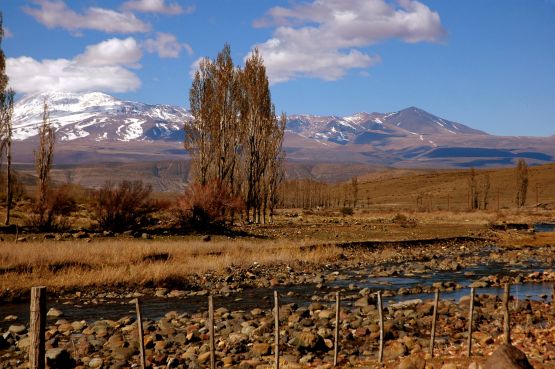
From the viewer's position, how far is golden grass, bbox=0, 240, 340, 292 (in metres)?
21.9

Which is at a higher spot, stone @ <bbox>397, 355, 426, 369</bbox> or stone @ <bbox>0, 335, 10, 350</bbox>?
stone @ <bbox>397, 355, 426, 369</bbox>

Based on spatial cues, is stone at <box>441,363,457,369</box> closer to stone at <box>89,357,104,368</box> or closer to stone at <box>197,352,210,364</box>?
stone at <box>197,352,210,364</box>

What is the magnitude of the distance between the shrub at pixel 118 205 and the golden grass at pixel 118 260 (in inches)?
258

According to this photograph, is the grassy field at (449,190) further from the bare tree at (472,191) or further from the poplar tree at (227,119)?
the poplar tree at (227,119)

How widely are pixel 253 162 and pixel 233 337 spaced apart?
125 feet

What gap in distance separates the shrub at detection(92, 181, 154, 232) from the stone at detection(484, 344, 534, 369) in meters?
30.2

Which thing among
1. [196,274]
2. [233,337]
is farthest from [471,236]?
[233,337]

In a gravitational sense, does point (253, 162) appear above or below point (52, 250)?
above

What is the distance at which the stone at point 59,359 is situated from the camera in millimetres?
12289

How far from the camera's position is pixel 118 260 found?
24.8 metres

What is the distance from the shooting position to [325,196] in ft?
534

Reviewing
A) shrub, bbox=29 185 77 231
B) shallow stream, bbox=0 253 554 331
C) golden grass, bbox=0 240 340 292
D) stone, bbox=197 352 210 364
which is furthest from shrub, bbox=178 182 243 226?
stone, bbox=197 352 210 364

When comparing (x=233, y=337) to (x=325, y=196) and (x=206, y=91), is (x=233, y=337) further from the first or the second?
(x=325, y=196)

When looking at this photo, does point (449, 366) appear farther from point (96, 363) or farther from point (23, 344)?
point (23, 344)
